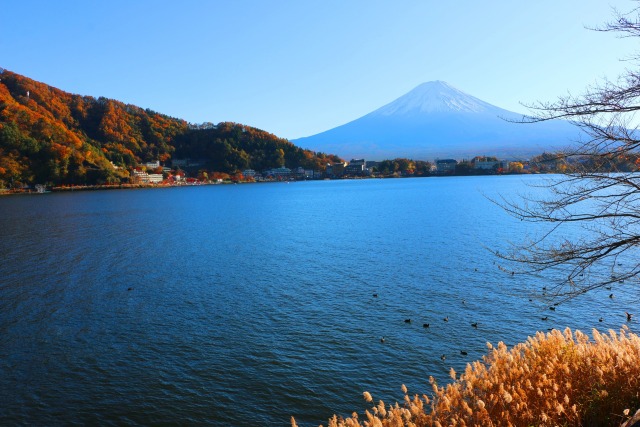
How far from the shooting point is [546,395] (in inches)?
205

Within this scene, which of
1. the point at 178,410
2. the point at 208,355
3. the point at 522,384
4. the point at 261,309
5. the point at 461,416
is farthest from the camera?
the point at 261,309

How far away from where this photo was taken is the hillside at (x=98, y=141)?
327 ft

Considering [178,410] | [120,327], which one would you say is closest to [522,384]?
[178,410]

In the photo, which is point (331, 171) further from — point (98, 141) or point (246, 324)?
point (246, 324)

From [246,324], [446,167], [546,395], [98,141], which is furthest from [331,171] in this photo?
[546,395]

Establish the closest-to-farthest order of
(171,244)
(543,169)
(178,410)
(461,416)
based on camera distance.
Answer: (461,416)
(543,169)
(178,410)
(171,244)

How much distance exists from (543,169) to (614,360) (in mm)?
3248

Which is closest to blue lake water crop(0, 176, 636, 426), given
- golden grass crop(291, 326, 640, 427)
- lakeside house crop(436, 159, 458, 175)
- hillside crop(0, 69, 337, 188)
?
golden grass crop(291, 326, 640, 427)

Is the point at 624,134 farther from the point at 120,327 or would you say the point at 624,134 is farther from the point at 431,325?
the point at 120,327

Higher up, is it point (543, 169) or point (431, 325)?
point (543, 169)

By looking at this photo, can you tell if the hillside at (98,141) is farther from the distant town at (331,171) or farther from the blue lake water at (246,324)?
the blue lake water at (246,324)

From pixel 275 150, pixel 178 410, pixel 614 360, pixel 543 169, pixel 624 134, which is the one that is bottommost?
pixel 178 410

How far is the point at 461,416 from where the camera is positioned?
531cm

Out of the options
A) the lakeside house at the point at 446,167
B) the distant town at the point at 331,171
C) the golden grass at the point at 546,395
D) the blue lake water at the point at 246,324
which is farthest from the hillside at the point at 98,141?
the golden grass at the point at 546,395
